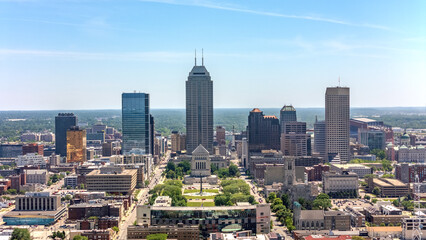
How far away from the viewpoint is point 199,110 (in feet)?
522

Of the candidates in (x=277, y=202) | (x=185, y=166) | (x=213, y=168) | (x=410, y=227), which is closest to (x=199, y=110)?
(x=185, y=166)

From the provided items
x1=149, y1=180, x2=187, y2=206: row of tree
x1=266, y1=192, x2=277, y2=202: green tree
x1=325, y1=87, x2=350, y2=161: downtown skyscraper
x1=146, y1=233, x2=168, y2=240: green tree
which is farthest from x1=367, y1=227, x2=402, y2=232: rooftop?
x1=325, y1=87, x2=350, y2=161: downtown skyscraper

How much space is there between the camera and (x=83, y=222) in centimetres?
7550

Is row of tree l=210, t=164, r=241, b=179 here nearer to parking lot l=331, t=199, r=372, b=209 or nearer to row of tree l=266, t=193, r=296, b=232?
row of tree l=266, t=193, r=296, b=232

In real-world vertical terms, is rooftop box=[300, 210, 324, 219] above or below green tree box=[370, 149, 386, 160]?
below

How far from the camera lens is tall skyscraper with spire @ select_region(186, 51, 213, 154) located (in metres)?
159

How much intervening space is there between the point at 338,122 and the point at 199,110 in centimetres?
3786

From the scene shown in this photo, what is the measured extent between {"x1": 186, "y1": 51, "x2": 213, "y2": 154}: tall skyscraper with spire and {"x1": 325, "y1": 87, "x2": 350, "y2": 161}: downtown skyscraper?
32.5 metres

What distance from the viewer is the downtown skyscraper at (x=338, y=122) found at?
149m

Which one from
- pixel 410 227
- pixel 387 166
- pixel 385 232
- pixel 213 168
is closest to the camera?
pixel 410 227

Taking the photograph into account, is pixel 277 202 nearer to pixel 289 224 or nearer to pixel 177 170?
pixel 289 224

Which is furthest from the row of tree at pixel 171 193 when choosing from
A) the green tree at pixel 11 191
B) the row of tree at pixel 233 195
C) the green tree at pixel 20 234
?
the green tree at pixel 11 191

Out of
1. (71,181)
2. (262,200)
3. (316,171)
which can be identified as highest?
(316,171)

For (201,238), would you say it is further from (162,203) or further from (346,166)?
(346,166)
